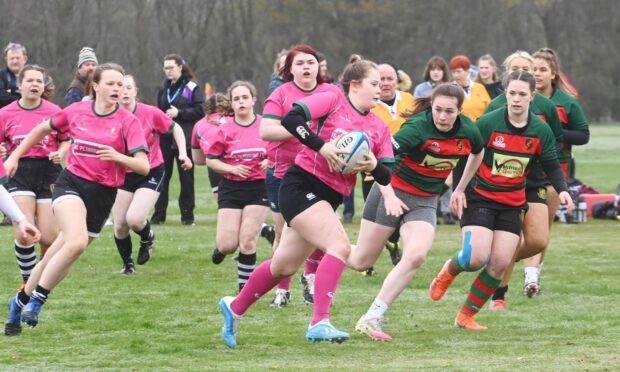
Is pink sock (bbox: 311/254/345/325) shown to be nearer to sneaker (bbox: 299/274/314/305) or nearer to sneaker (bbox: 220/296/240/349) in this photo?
sneaker (bbox: 220/296/240/349)

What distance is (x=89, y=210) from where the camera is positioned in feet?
28.8

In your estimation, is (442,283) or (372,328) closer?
(372,328)

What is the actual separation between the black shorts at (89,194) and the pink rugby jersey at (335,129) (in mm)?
1593

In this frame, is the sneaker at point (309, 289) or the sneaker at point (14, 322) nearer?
the sneaker at point (14, 322)

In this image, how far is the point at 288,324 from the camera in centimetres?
914

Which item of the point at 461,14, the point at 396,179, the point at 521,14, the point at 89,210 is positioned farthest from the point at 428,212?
the point at 521,14

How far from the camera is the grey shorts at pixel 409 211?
28.0 feet

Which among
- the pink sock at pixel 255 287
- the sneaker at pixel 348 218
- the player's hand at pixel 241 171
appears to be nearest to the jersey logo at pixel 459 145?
the pink sock at pixel 255 287

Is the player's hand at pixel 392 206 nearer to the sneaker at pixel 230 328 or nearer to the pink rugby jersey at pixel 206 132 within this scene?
the sneaker at pixel 230 328

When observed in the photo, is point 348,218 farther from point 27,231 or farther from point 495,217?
point 27,231

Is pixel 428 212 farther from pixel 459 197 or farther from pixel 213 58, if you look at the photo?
pixel 213 58

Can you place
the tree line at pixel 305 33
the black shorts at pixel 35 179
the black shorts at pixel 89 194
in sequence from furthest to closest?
1. the tree line at pixel 305 33
2. the black shorts at pixel 35 179
3. the black shorts at pixel 89 194

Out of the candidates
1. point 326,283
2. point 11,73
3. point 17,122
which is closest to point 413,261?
point 326,283

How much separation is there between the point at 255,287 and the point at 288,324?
1269mm
